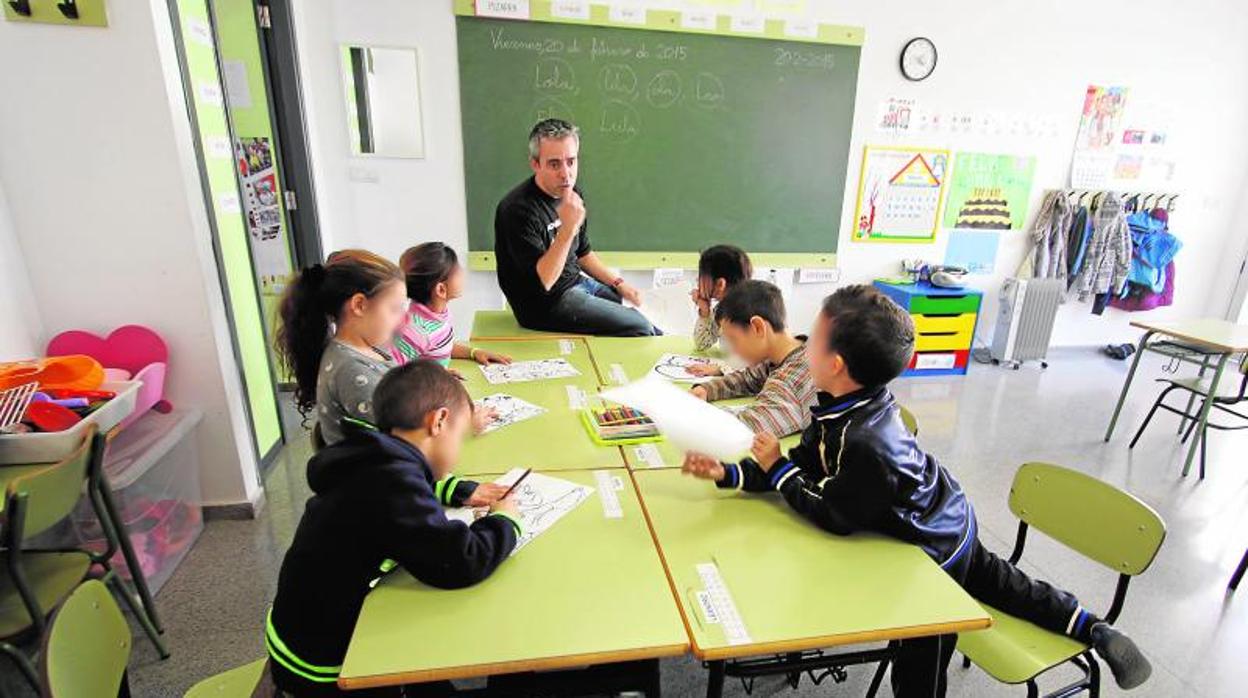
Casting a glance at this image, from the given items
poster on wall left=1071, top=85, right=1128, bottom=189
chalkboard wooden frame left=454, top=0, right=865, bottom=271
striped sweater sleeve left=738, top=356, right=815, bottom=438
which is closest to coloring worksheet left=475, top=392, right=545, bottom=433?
striped sweater sleeve left=738, top=356, right=815, bottom=438

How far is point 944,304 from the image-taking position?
15.2 feet

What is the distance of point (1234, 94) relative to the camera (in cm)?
509

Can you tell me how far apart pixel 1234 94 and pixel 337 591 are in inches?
282

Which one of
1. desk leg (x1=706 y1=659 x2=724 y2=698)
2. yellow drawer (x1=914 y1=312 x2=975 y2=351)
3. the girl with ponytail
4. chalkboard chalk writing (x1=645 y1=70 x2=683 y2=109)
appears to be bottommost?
yellow drawer (x1=914 y1=312 x2=975 y2=351)

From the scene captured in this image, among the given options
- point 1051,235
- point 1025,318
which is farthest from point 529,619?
point 1051,235

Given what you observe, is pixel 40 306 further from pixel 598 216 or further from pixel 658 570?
pixel 598 216

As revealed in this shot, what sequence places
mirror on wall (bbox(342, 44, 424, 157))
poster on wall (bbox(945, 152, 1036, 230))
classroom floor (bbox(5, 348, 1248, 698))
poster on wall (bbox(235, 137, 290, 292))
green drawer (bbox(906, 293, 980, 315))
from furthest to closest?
poster on wall (bbox(945, 152, 1036, 230)) < green drawer (bbox(906, 293, 980, 315)) < mirror on wall (bbox(342, 44, 424, 157)) < poster on wall (bbox(235, 137, 290, 292)) < classroom floor (bbox(5, 348, 1248, 698))

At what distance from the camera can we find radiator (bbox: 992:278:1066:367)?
496cm

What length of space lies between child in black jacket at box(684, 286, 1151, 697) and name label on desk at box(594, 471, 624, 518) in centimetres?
18

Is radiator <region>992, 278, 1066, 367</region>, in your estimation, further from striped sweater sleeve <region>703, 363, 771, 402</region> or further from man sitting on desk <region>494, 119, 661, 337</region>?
striped sweater sleeve <region>703, 363, 771, 402</region>

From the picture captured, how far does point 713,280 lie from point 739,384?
57 centimetres

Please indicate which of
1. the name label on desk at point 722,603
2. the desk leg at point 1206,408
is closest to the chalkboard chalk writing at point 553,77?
the name label on desk at point 722,603

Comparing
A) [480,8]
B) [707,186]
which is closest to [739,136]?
[707,186]

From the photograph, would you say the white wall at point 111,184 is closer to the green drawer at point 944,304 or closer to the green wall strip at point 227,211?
the green wall strip at point 227,211
